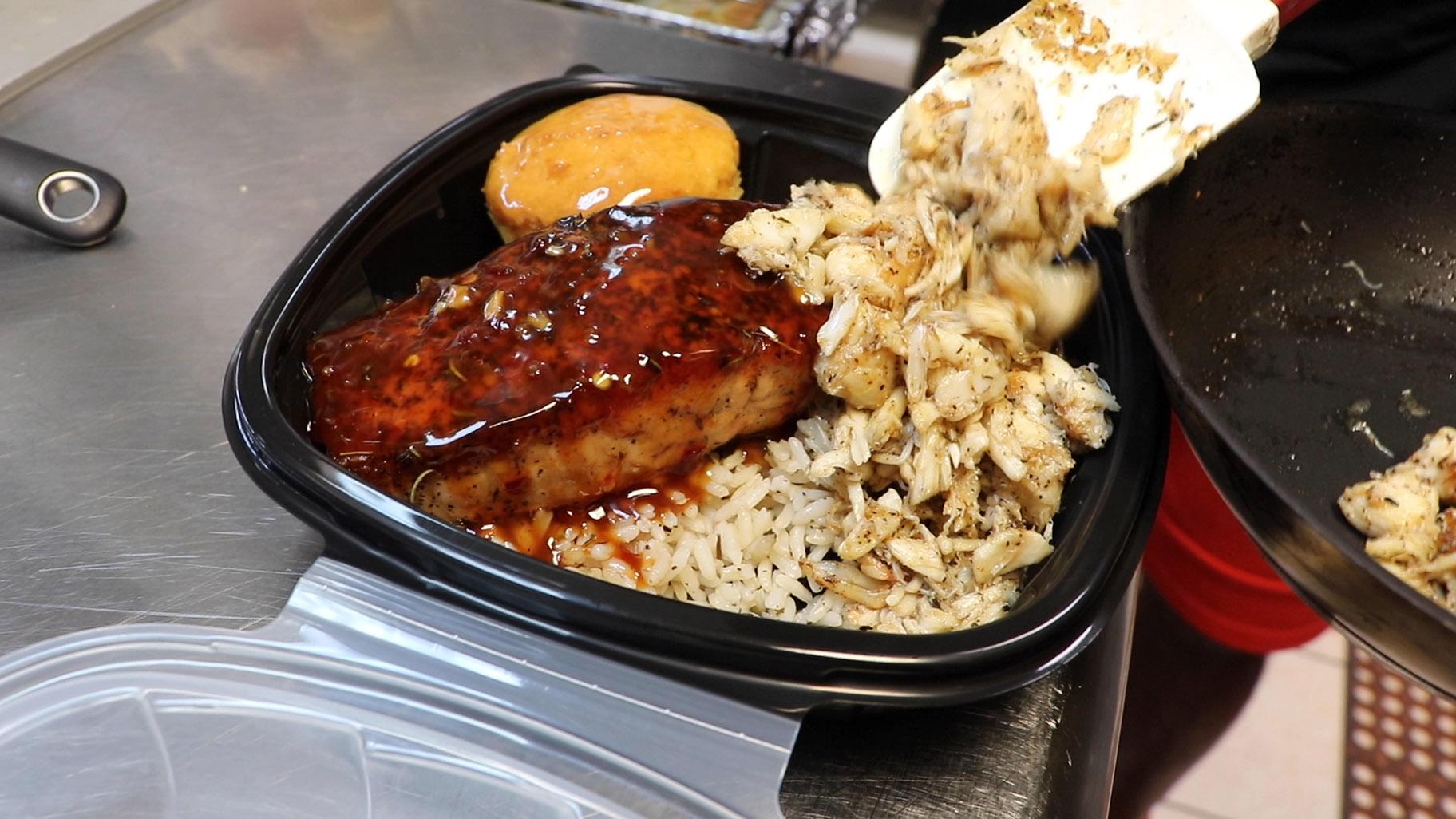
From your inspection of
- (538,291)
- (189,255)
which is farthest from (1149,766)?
(189,255)

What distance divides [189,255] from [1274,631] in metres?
2.43

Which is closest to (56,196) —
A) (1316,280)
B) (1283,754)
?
(1316,280)

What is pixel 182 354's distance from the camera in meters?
1.67

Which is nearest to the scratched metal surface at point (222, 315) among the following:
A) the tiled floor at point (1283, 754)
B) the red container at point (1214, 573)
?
the red container at point (1214, 573)

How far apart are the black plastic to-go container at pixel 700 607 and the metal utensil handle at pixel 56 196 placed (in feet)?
2.27

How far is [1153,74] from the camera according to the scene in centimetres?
132

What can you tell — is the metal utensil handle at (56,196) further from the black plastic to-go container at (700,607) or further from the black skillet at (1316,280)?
the black skillet at (1316,280)

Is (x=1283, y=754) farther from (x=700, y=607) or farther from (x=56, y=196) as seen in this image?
(x=56, y=196)

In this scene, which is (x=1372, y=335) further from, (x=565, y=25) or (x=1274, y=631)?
(x=565, y=25)

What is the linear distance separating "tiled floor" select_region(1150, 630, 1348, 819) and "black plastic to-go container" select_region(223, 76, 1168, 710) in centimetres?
144

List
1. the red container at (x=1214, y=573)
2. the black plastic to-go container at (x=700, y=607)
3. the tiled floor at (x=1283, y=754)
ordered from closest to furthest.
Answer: the black plastic to-go container at (x=700, y=607) < the red container at (x=1214, y=573) < the tiled floor at (x=1283, y=754)

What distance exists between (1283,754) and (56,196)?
2981 mm

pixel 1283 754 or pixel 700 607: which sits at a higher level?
pixel 700 607

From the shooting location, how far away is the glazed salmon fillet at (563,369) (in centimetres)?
122
